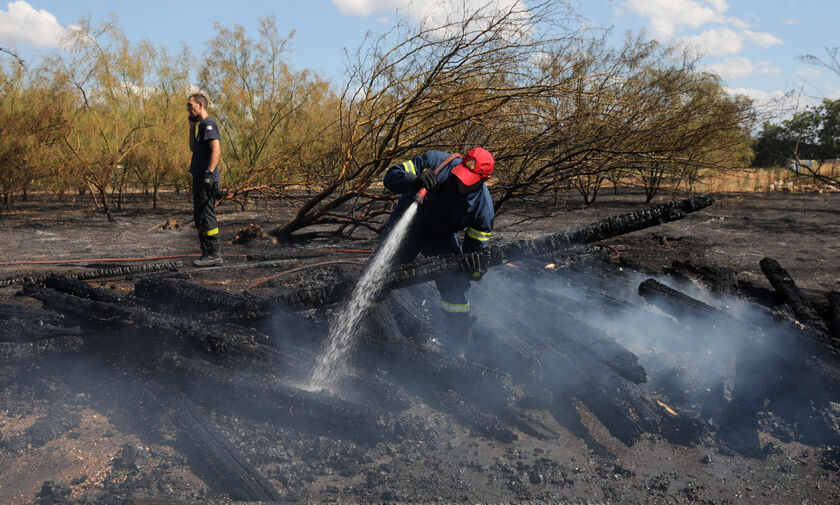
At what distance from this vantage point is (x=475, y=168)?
3412mm

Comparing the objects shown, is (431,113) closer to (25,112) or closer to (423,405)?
(423,405)

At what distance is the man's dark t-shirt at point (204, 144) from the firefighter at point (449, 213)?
10.2ft

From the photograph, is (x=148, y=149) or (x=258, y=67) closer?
(x=148, y=149)

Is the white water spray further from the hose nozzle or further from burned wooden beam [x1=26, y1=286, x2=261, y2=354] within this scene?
burned wooden beam [x1=26, y1=286, x2=261, y2=354]

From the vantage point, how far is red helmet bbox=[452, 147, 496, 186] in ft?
11.2

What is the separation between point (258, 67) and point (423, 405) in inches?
527

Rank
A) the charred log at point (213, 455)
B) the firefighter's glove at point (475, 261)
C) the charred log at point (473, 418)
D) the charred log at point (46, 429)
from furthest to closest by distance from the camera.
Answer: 1. the firefighter's glove at point (475, 261)
2. the charred log at point (473, 418)
3. the charred log at point (46, 429)
4. the charred log at point (213, 455)

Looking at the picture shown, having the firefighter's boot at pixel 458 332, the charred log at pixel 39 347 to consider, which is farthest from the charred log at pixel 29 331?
the firefighter's boot at pixel 458 332

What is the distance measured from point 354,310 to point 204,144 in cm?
347

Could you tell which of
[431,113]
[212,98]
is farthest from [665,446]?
[212,98]

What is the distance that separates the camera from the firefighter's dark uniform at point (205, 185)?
6008 millimetres

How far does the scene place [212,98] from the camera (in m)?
15.0

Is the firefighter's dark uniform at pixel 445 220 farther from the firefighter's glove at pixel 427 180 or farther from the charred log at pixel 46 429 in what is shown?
the charred log at pixel 46 429

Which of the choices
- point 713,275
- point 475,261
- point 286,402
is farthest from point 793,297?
point 286,402
